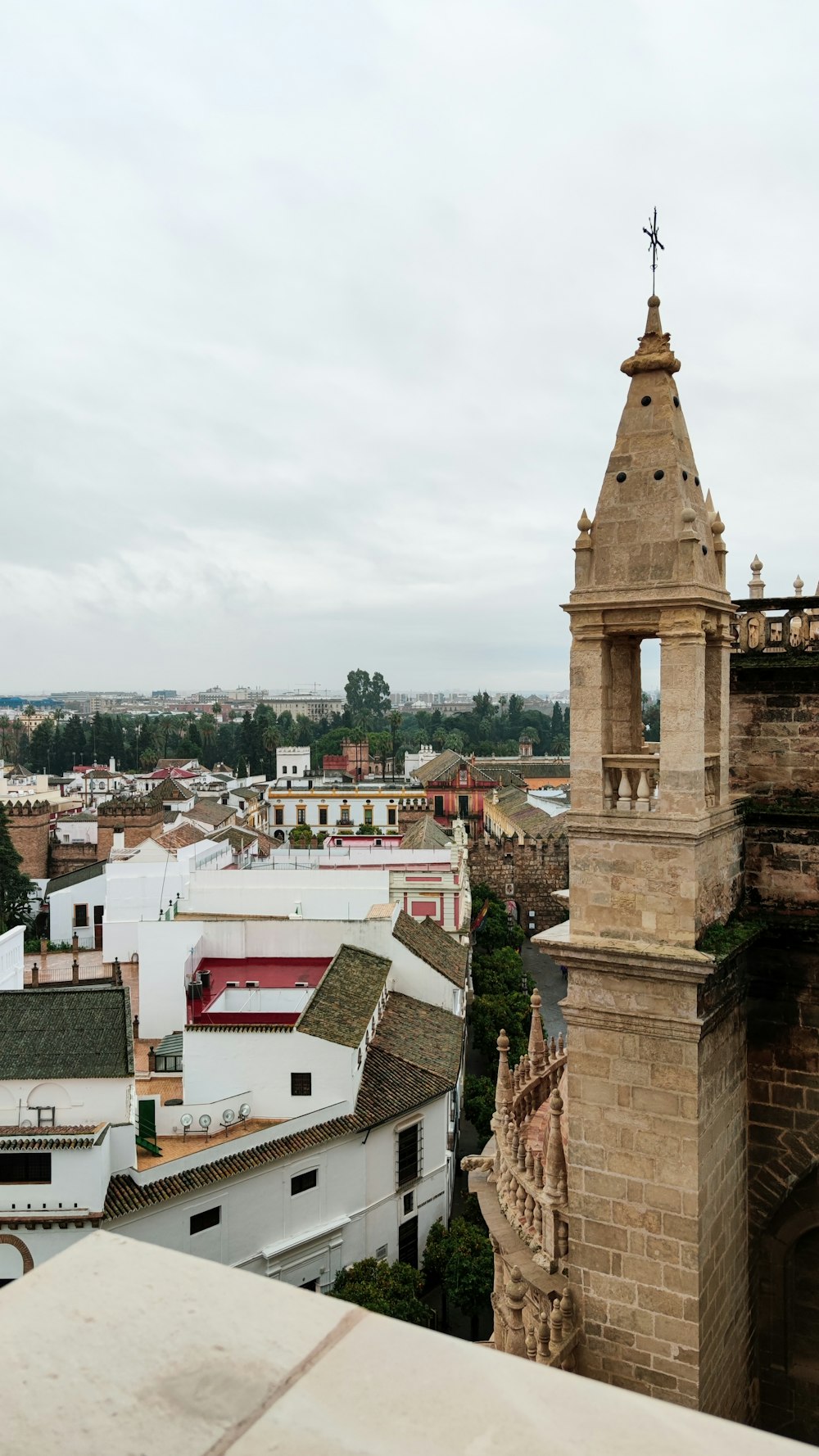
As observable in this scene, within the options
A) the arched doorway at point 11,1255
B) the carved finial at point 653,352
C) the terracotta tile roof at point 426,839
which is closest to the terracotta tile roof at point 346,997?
the arched doorway at point 11,1255

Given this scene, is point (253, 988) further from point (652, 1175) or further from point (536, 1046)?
point (652, 1175)

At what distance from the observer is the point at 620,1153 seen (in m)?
7.80

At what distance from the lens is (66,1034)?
62.0ft

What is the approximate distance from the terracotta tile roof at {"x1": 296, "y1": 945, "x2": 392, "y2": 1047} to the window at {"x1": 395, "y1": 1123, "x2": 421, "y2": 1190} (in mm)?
2335

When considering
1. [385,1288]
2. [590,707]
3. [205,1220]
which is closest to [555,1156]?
[590,707]

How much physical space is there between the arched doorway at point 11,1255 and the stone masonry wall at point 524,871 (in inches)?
1388

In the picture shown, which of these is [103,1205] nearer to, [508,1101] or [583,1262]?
[508,1101]

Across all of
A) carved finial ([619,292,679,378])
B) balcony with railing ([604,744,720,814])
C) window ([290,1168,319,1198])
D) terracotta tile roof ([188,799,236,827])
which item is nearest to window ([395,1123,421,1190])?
window ([290,1168,319,1198])

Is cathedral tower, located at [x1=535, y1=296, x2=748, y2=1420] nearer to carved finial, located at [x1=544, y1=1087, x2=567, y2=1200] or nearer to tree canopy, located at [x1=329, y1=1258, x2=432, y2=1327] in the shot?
carved finial, located at [x1=544, y1=1087, x2=567, y2=1200]

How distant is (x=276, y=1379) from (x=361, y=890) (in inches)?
1145

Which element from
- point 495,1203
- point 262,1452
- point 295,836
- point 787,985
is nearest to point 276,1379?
point 262,1452

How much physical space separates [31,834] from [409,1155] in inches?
1600

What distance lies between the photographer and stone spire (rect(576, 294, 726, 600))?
7938 mm

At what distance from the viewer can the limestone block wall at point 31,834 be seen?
54.3 metres
